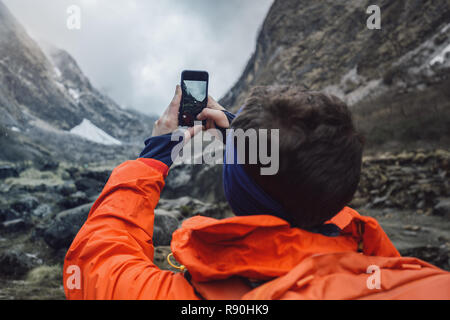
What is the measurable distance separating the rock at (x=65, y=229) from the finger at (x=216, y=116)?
21.6 ft

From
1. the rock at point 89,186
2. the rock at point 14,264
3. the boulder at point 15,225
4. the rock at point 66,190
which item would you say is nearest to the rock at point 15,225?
the boulder at point 15,225

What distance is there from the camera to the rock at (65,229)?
267 inches

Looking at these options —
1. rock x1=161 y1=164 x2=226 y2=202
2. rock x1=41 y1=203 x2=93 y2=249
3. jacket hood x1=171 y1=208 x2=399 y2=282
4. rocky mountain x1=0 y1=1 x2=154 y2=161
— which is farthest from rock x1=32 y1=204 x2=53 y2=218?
rocky mountain x1=0 y1=1 x2=154 y2=161

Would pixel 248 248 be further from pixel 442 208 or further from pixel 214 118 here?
pixel 442 208

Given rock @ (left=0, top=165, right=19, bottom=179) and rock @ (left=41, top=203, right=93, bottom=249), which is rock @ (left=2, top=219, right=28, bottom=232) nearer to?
rock @ (left=41, top=203, right=93, bottom=249)

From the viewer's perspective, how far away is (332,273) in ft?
2.46

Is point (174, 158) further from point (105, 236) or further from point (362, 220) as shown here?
point (362, 220)

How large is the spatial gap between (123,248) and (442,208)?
673cm

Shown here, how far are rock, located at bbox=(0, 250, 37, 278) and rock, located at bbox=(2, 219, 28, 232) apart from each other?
3.98 metres

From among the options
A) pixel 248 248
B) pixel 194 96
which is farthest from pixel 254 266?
pixel 194 96

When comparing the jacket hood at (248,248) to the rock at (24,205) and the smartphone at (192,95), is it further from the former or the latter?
the rock at (24,205)

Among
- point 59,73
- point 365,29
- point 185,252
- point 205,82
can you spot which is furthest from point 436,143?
point 59,73

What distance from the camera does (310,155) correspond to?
78 cm

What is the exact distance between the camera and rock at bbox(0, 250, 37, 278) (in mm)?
5414
